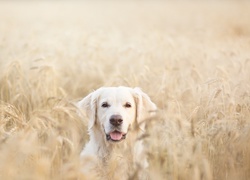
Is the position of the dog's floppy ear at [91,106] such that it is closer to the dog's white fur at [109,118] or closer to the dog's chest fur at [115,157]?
the dog's white fur at [109,118]

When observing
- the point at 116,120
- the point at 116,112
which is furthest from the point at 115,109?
the point at 116,120

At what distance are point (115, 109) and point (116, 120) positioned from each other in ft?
0.59

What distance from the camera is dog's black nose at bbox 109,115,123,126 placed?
13.4 ft

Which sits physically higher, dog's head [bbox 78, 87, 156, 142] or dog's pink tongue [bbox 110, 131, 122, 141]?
dog's head [bbox 78, 87, 156, 142]

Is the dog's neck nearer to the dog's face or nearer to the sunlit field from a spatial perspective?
the dog's face

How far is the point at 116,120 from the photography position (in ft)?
13.4

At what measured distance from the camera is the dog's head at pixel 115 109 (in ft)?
13.7

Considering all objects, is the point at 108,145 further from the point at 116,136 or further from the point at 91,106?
the point at 91,106

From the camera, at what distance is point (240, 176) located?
3404mm

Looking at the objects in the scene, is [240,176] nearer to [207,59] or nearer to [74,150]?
[74,150]

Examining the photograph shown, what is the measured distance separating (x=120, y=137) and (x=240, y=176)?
1.24 metres

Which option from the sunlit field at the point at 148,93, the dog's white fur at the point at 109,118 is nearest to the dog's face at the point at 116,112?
the dog's white fur at the point at 109,118

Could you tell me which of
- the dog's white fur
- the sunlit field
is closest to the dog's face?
the dog's white fur

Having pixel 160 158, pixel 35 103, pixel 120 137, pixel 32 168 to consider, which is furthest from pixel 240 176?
pixel 35 103
